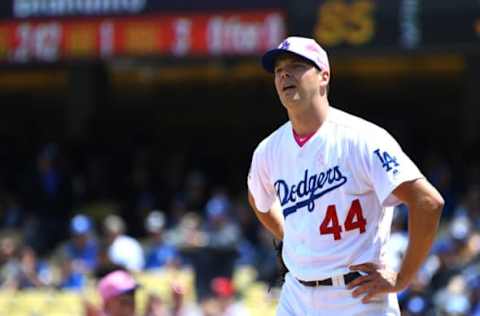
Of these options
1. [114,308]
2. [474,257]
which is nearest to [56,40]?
[474,257]

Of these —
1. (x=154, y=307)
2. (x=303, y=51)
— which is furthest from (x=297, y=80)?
(x=154, y=307)

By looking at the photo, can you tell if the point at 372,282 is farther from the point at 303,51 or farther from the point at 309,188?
the point at 303,51

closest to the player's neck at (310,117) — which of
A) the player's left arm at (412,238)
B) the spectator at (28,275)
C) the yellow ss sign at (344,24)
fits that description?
the player's left arm at (412,238)

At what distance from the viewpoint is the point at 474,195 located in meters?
10.5

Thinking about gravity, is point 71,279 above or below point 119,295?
below

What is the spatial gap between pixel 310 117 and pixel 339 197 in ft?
0.94

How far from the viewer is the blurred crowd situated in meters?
8.40

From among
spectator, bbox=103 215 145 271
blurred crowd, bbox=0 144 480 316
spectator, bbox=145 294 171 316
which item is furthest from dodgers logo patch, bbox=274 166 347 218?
spectator, bbox=103 215 145 271

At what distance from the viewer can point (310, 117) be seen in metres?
3.72

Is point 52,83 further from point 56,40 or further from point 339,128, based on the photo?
point 339,128

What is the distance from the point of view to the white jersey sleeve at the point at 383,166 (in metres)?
3.48

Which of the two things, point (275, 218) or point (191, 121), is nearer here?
point (275, 218)

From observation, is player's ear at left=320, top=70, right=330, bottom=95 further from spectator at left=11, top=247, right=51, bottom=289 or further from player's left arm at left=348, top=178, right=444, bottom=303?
spectator at left=11, top=247, right=51, bottom=289

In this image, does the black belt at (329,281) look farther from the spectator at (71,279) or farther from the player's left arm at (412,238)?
the spectator at (71,279)
